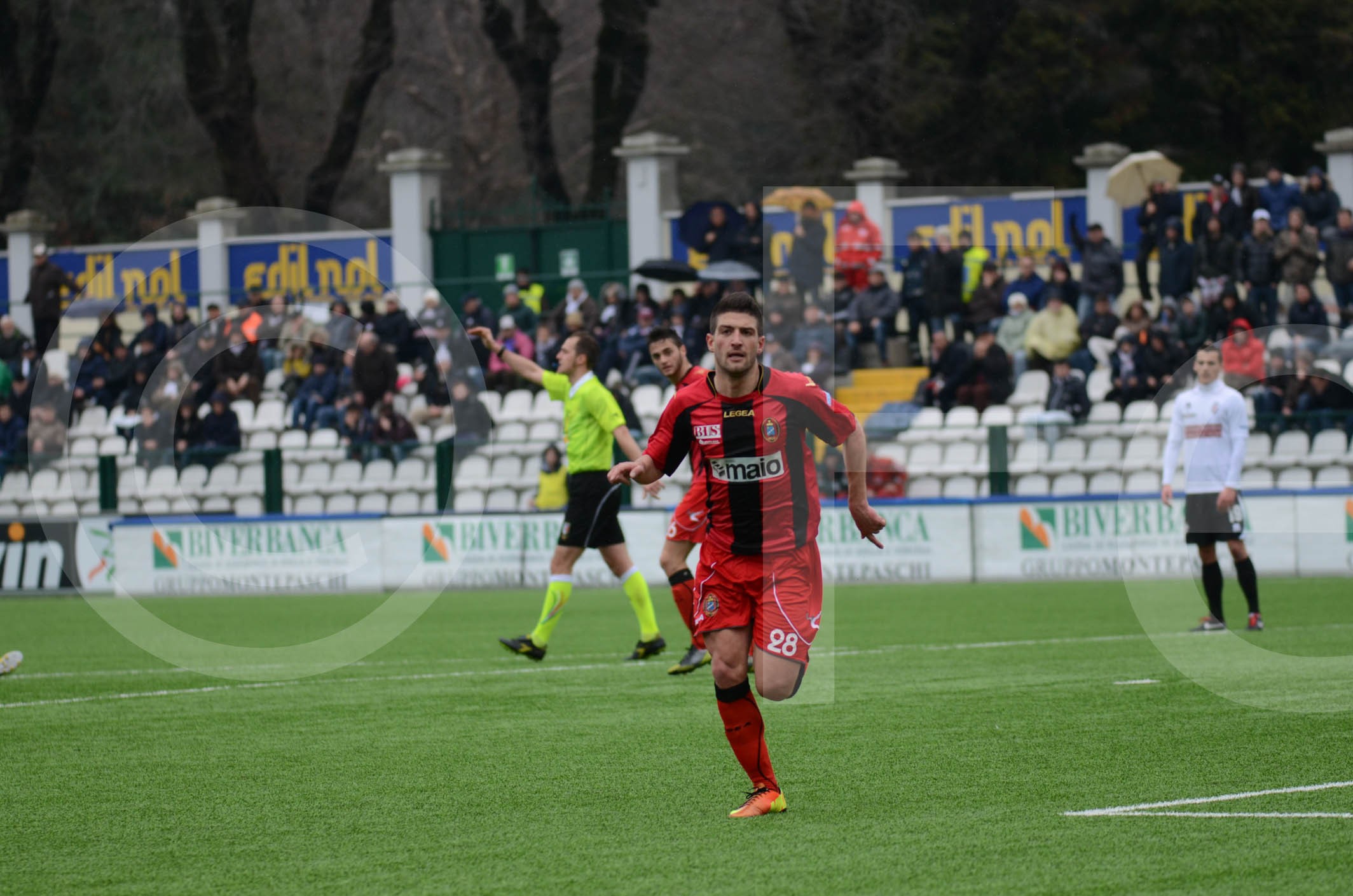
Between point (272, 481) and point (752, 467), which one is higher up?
point (752, 467)

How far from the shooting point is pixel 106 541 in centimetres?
2292

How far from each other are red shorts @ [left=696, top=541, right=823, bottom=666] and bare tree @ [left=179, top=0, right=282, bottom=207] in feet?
101

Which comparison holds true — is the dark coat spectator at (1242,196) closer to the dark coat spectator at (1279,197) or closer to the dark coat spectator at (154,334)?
the dark coat spectator at (1279,197)

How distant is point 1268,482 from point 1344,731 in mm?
11778

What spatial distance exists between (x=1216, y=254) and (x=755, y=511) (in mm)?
15925

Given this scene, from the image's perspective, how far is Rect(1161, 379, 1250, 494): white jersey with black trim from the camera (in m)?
13.6

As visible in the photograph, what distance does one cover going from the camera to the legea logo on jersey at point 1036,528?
19.9 meters

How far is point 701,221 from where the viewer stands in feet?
86.1

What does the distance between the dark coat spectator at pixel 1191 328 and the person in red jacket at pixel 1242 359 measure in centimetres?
102

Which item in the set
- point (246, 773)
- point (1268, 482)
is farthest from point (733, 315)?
point (1268, 482)

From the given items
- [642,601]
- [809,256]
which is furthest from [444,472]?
[642,601]

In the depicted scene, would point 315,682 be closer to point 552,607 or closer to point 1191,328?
point 552,607

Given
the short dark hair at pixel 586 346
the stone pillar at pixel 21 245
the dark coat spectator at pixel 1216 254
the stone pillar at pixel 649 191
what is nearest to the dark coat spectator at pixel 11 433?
the stone pillar at pixel 21 245

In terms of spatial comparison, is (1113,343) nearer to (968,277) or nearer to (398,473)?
(968,277)
